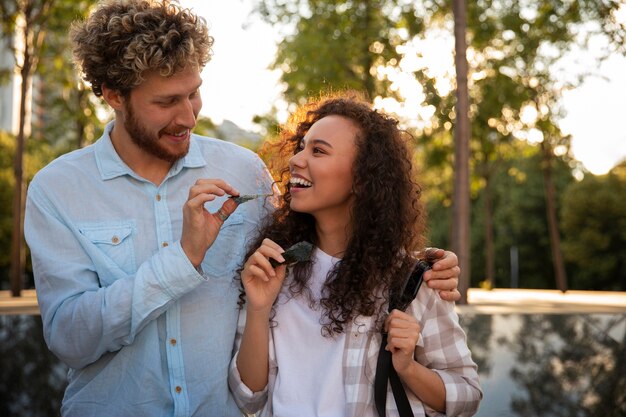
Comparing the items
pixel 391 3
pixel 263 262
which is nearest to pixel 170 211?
pixel 263 262

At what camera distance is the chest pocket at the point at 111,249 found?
351 centimetres

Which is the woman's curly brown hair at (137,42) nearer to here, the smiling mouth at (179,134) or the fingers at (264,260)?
the smiling mouth at (179,134)

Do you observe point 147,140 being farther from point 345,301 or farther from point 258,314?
point 345,301

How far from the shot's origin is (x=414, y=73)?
14680mm

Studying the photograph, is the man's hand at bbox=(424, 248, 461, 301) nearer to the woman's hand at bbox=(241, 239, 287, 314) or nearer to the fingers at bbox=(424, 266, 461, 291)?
the fingers at bbox=(424, 266, 461, 291)

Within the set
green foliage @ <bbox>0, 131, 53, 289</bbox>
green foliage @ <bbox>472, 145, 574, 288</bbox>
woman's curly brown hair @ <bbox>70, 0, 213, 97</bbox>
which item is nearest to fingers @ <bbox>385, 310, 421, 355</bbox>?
woman's curly brown hair @ <bbox>70, 0, 213, 97</bbox>

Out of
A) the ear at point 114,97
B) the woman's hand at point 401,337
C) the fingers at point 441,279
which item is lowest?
the woman's hand at point 401,337

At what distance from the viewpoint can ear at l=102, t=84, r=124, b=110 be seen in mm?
3779

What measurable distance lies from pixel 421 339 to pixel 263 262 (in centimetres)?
61

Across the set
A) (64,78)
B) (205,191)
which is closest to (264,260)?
(205,191)

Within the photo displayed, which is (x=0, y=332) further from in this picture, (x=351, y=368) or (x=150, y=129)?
(x=351, y=368)

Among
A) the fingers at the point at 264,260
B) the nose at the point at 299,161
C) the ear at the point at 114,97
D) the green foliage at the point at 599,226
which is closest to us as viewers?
the fingers at the point at 264,260

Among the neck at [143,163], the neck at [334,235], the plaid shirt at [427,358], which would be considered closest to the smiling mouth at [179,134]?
the neck at [143,163]

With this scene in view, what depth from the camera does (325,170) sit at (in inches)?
133
